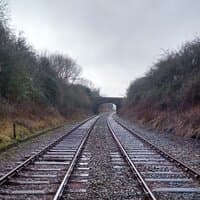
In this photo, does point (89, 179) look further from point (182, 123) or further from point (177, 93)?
point (177, 93)

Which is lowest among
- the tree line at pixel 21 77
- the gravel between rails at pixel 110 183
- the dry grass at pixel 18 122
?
the gravel between rails at pixel 110 183

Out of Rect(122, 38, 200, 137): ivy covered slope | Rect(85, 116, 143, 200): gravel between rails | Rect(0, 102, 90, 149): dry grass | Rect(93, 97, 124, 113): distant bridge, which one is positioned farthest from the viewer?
Rect(93, 97, 124, 113): distant bridge

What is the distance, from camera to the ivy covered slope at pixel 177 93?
3038cm

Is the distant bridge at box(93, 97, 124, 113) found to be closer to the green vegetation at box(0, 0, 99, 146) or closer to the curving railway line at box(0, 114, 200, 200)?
the green vegetation at box(0, 0, 99, 146)

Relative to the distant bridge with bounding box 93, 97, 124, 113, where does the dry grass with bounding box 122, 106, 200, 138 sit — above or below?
below

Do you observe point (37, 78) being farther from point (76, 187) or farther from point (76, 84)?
point (76, 84)

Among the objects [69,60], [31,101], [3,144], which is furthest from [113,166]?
[69,60]

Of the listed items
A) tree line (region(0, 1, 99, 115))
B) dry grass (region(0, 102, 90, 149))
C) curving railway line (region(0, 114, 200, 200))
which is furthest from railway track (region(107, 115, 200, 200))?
tree line (region(0, 1, 99, 115))

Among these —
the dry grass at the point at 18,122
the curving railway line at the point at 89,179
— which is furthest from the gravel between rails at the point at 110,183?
the dry grass at the point at 18,122

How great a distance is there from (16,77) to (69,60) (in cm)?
6346

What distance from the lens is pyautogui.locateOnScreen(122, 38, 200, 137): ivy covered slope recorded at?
3038 cm

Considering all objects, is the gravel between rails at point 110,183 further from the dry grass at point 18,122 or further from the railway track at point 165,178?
the dry grass at point 18,122

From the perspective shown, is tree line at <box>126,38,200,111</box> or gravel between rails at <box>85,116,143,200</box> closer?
gravel between rails at <box>85,116,143,200</box>

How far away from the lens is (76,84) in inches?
4048
